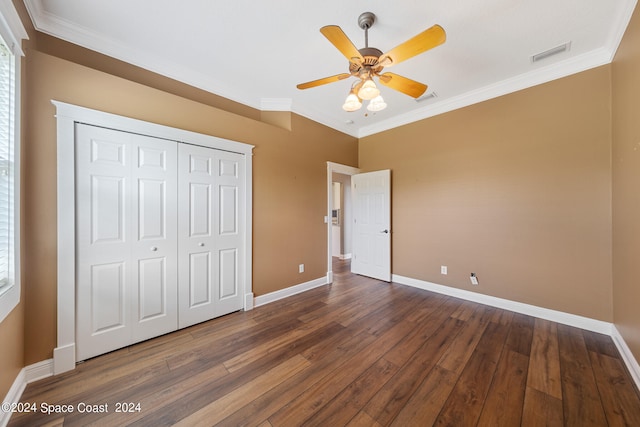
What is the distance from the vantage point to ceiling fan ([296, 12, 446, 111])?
1.49m

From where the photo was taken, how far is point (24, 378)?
1657mm

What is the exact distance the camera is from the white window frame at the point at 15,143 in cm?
141

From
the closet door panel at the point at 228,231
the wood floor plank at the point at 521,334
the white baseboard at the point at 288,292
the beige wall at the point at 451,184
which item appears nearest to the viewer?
the beige wall at the point at 451,184

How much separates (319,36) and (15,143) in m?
2.48

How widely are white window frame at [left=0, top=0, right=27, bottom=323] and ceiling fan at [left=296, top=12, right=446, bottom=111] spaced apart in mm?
1987

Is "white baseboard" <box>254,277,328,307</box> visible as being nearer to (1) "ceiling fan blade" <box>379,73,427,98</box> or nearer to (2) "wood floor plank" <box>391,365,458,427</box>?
(2) "wood floor plank" <box>391,365,458,427</box>

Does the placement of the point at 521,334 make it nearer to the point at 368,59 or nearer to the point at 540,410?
the point at 540,410

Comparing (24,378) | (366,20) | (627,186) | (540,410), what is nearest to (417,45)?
(366,20)

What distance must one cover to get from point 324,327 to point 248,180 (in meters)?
2.02

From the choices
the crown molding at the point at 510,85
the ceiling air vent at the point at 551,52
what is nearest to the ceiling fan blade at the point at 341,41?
the ceiling air vent at the point at 551,52

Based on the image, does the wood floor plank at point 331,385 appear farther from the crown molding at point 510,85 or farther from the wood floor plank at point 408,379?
the crown molding at point 510,85

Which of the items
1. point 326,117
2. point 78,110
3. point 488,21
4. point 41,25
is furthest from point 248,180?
point 488,21

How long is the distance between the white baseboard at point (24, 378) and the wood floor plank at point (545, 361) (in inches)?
138

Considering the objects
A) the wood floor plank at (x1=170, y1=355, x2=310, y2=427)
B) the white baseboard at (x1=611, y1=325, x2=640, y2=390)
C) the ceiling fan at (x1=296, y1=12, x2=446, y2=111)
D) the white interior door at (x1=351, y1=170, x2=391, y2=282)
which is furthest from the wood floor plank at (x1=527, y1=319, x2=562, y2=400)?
the ceiling fan at (x1=296, y1=12, x2=446, y2=111)
